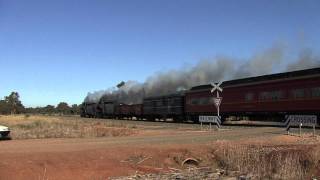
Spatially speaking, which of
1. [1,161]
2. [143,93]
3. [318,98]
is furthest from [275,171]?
[143,93]

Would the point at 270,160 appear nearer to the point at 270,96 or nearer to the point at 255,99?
the point at 270,96

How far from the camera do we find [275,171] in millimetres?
17547

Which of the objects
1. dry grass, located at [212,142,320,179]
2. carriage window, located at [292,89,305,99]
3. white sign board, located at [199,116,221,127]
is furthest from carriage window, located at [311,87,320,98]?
dry grass, located at [212,142,320,179]

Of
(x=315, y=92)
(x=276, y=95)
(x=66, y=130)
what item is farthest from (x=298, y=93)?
(x=66, y=130)

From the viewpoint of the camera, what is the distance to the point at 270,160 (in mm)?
19453

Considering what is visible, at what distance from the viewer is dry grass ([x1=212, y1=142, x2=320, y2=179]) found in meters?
17.1

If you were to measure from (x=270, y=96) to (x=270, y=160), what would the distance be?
24.3 metres

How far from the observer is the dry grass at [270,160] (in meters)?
17.1

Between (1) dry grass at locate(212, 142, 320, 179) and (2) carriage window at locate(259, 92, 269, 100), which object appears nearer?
(1) dry grass at locate(212, 142, 320, 179)

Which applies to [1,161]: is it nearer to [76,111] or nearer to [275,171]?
[275,171]

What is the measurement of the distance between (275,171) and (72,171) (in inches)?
262

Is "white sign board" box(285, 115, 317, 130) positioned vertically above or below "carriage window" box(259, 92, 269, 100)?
below

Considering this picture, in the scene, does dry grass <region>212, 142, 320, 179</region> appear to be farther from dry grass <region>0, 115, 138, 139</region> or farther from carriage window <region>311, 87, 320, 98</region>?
carriage window <region>311, 87, 320, 98</region>

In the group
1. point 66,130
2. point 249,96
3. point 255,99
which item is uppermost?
point 249,96
